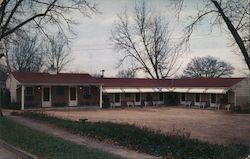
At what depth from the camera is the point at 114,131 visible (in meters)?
17.3

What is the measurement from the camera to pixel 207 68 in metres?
97.7

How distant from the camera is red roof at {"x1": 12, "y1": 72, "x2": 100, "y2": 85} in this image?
4129cm

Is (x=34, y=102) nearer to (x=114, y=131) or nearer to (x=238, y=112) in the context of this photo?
(x=238, y=112)

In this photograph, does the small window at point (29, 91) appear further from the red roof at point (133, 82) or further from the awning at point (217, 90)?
the awning at point (217, 90)

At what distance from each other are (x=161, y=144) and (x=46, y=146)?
4.09 m

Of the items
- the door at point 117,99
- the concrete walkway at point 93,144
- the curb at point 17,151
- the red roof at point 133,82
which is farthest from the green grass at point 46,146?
the red roof at point 133,82

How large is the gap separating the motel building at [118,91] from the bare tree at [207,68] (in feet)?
150

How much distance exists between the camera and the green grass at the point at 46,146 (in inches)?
484

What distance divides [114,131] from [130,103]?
30886 mm

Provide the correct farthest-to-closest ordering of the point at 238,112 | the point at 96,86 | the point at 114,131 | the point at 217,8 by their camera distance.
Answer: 1. the point at 96,86
2. the point at 238,112
3. the point at 217,8
4. the point at 114,131

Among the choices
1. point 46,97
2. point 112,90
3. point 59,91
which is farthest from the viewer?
point 112,90

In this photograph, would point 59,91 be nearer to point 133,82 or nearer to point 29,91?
point 29,91

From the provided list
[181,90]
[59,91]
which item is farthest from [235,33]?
[181,90]

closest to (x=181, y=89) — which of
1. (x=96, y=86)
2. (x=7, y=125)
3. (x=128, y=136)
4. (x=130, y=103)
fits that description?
(x=130, y=103)
